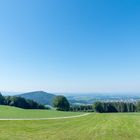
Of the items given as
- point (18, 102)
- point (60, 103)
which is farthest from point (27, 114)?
point (18, 102)

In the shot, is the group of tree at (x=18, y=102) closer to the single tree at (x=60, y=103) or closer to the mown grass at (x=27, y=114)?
the single tree at (x=60, y=103)

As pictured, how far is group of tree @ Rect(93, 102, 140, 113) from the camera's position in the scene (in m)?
90.6

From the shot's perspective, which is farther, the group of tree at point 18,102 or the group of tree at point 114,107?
the group of tree at point 18,102

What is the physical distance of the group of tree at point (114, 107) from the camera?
90562 mm

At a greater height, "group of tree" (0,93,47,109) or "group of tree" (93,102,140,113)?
"group of tree" (0,93,47,109)

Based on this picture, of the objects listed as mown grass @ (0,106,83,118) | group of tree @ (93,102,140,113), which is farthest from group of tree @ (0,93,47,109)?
mown grass @ (0,106,83,118)

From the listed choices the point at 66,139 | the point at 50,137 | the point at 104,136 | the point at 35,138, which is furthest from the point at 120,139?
the point at 35,138

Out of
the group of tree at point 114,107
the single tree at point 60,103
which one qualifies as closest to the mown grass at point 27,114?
the single tree at point 60,103

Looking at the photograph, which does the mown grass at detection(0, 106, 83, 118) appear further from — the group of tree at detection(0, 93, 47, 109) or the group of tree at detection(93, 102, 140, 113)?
the group of tree at detection(93, 102, 140, 113)

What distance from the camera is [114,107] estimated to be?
96.2 meters

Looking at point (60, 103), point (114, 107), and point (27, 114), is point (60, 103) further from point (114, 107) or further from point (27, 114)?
point (27, 114)

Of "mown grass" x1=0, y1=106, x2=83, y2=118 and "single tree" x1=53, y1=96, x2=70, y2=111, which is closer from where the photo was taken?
"mown grass" x1=0, y1=106, x2=83, y2=118

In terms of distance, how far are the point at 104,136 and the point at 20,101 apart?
74.6 meters

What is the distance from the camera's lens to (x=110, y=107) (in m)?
94.6
